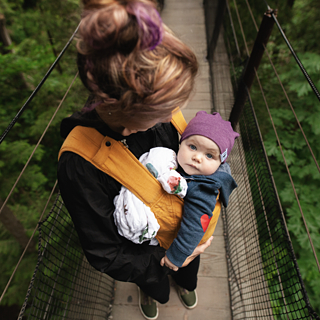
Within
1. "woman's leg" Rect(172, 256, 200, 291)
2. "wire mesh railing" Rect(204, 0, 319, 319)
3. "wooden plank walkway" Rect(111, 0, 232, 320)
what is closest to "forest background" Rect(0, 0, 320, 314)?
A: "wire mesh railing" Rect(204, 0, 319, 319)

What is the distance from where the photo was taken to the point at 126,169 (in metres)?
0.77

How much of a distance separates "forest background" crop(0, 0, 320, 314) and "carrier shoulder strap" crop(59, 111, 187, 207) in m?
1.07

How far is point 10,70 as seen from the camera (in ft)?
8.12

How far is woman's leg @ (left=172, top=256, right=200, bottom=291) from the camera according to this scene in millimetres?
1256

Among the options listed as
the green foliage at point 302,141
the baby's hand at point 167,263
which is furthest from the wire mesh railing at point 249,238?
the baby's hand at point 167,263

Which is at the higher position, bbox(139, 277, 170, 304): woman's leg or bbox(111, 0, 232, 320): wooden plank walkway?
bbox(139, 277, 170, 304): woman's leg

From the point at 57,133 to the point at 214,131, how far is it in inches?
109

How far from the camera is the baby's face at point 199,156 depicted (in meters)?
0.92

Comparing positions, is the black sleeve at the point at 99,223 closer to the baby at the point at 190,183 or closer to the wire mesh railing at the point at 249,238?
the baby at the point at 190,183

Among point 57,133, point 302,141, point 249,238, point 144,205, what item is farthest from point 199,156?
point 57,133

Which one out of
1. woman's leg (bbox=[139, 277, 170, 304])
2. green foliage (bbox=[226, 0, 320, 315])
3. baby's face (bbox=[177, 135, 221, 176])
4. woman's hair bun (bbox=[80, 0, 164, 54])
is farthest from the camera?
green foliage (bbox=[226, 0, 320, 315])

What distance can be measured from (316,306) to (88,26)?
2.72 m

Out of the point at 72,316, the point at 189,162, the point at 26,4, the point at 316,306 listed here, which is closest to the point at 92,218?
the point at 189,162

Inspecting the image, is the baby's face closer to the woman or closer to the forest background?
the woman
